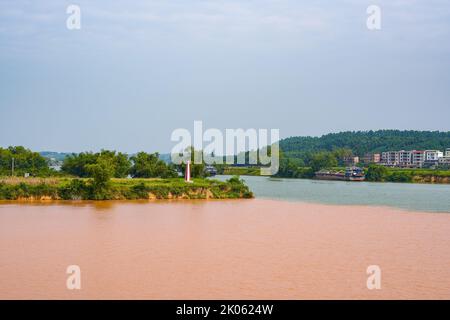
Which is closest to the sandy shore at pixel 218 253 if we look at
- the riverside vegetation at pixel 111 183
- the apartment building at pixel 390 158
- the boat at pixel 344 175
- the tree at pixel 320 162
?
the riverside vegetation at pixel 111 183

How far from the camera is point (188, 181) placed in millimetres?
→ 37844

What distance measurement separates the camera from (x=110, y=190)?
33.5 m

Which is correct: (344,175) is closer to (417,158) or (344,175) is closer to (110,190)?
(417,158)

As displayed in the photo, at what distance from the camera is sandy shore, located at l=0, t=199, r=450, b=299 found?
512 inches

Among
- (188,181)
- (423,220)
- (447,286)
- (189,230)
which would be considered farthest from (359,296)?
(188,181)

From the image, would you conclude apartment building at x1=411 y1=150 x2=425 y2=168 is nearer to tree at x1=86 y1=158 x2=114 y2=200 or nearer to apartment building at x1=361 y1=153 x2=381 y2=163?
apartment building at x1=361 y1=153 x2=381 y2=163

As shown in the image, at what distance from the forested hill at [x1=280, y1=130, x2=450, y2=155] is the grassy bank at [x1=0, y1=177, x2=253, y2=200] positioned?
101772 mm

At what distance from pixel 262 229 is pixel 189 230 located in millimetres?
2840

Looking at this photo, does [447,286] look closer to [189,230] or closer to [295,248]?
[295,248]

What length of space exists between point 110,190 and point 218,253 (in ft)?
56.7

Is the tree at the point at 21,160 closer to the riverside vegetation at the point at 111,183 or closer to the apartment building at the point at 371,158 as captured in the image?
the riverside vegetation at the point at 111,183

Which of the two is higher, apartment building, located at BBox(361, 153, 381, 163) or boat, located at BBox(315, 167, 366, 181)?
apartment building, located at BBox(361, 153, 381, 163)

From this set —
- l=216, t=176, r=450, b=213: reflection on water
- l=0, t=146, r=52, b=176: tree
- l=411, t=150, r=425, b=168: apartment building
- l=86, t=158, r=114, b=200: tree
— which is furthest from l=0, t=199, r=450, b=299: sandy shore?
l=411, t=150, r=425, b=168: apartment building

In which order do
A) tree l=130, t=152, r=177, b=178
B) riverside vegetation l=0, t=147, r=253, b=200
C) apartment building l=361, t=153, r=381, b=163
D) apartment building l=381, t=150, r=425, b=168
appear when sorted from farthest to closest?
apartment building l=361, t=153, r=381, b=163
apartment building l=381, t=150, r=425, b=168
tree l=130, t=152, r=177, b=178
riverside vegetation l=0, t=147, r=253, b=200
